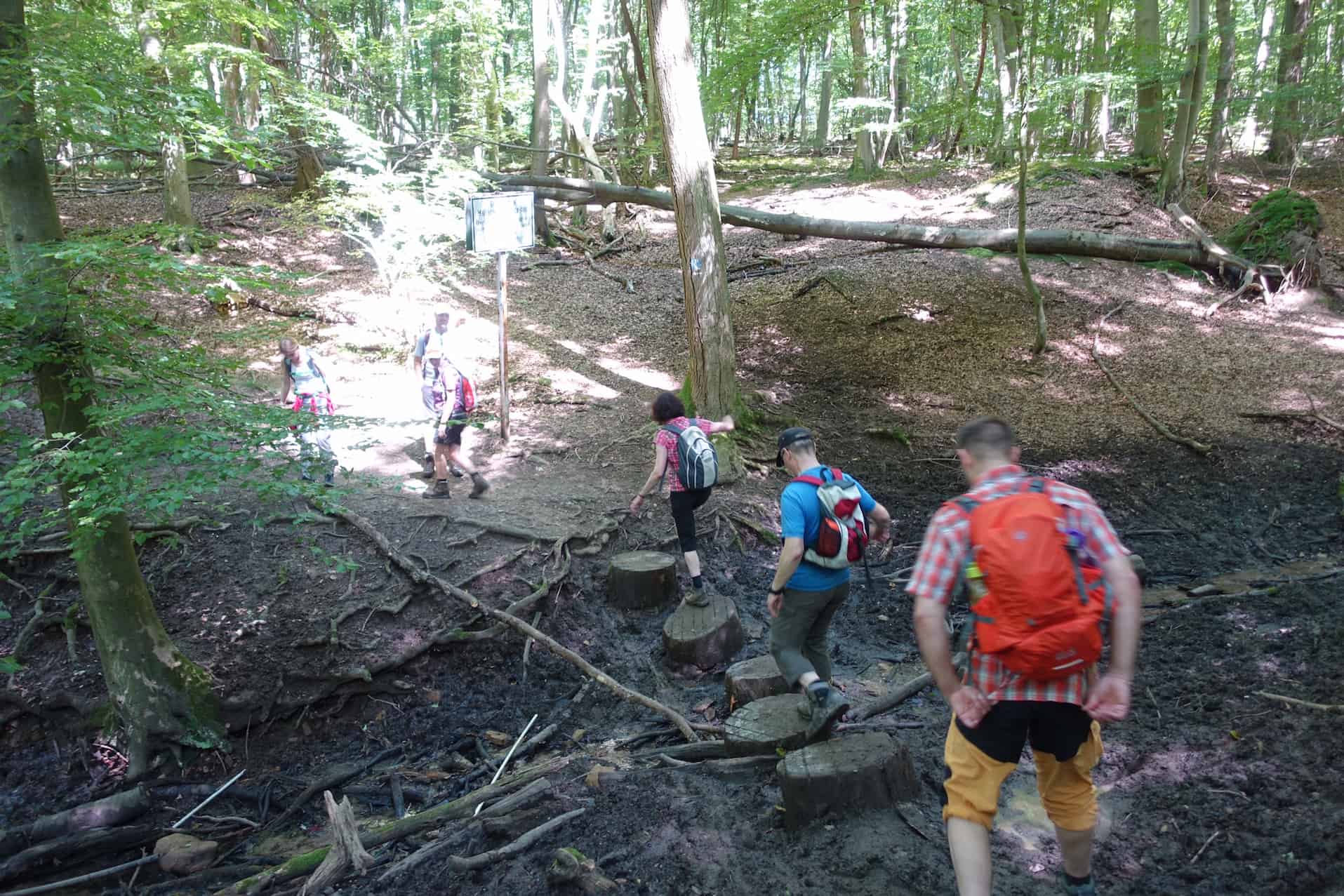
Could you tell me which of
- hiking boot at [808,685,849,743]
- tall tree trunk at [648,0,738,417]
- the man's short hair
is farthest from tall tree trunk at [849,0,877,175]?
the man's short hair

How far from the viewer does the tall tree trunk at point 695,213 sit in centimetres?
859

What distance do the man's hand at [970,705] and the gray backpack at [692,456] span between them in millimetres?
3505

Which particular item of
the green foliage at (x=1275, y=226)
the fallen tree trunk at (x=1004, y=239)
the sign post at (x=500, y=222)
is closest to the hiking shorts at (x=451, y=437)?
the sign post at (x=500, y=222)

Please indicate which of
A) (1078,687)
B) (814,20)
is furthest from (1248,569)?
(814,20)

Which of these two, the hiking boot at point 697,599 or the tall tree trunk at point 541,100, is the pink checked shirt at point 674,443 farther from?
the tall tree trunk at point 541,100

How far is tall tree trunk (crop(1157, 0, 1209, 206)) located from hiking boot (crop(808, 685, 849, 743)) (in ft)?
46.3

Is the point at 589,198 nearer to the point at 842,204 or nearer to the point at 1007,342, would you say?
the point at 842,204

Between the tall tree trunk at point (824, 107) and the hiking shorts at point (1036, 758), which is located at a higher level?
the tall tree trunk at point (824, 107)

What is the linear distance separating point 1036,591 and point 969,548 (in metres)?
0.24

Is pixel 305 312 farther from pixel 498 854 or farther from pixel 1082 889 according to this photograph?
pixel 1082 889

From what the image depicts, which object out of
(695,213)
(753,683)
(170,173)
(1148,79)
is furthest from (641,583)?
(170,173)

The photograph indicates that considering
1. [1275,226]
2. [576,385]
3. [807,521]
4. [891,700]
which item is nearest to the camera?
[807,521]

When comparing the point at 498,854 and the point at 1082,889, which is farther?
the point at 498,854

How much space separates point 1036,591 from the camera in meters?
2.40
